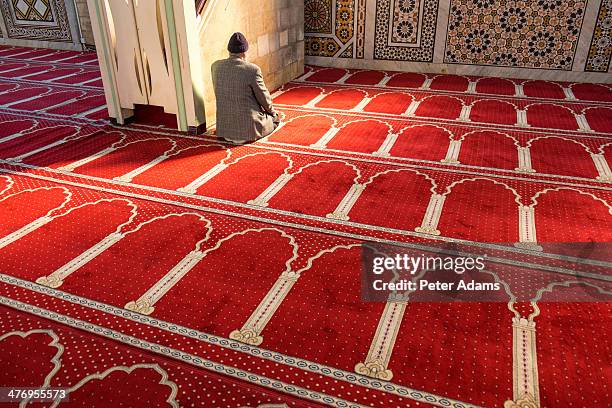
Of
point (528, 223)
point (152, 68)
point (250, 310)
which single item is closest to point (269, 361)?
point (250, 310)

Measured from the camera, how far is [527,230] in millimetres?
2170

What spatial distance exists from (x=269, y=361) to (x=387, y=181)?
1.45 m

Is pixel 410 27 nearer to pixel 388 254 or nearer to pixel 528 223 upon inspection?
pixel 528 223

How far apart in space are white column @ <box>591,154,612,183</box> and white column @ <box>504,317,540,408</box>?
149 cm

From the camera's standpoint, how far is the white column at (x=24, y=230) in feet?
6.93

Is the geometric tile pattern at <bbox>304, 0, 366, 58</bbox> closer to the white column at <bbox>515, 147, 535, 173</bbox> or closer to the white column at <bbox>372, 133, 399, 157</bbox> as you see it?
the white column at <bbox>372, 133, 399, 157</bbox>

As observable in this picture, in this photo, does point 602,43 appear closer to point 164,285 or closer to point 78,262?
point 164,285

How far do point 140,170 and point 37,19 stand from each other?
17.2ft

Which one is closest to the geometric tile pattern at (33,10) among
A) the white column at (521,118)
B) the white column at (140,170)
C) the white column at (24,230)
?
the white column at (140,170)

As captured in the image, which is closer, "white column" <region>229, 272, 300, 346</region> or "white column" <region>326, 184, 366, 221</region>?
"white column" <region>229, 272, 300, 346</region>

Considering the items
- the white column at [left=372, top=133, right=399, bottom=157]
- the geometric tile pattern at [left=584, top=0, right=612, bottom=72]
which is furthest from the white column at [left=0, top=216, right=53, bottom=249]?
the geometric tile pattern at [left=584, top=0, right=612, bottom=72]

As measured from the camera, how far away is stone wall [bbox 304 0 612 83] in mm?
4680

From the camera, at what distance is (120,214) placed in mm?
2330

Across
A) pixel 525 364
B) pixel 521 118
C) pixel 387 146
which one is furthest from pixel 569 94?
pixel 525 364
